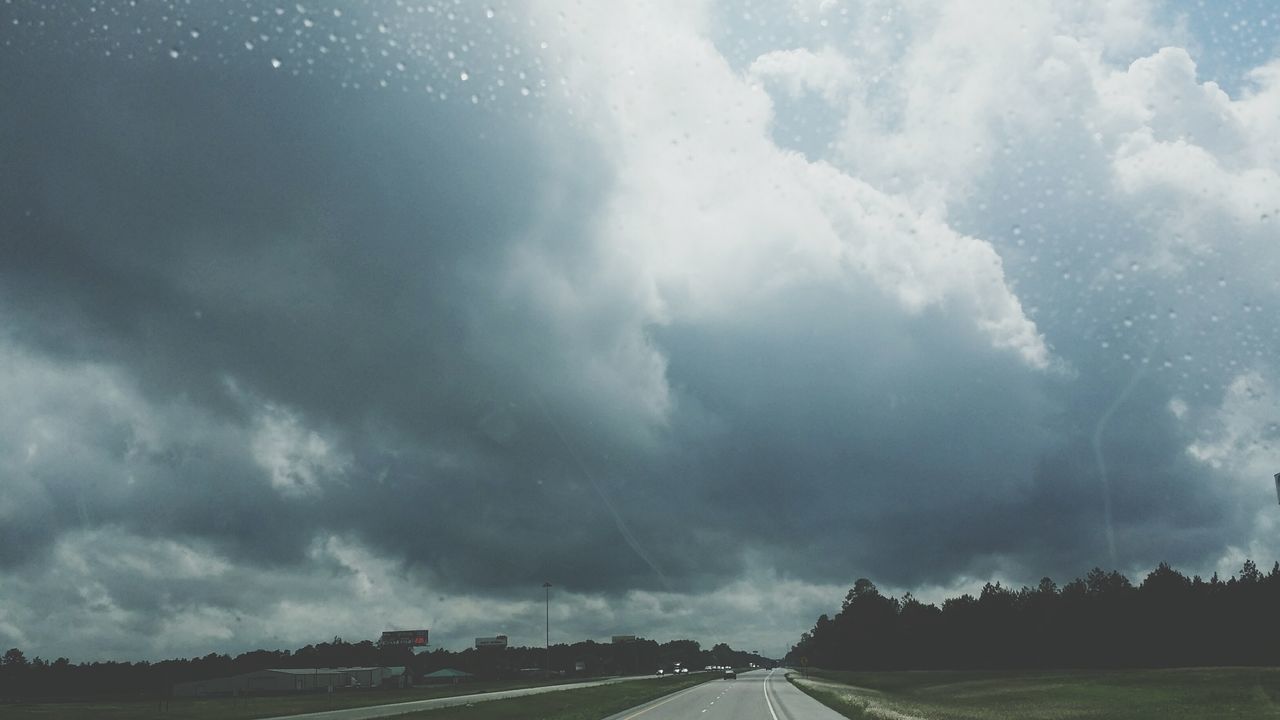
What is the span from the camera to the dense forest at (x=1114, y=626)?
10981cm

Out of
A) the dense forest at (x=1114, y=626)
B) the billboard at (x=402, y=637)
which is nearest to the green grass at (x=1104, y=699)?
the dense forest at (x=1114, y=626)

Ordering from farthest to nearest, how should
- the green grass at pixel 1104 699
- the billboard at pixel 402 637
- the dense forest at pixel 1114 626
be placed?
the billboard at pixel 402 637 → the dense forest at pixel 1114 626 → the green grass at pixel 1104 699

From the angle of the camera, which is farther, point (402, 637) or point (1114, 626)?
point (402, 637)

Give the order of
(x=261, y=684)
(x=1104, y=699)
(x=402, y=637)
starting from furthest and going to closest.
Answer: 1. (x=402, y=637)
2. (x=261, y=684)
3. (x=1104, y=699)

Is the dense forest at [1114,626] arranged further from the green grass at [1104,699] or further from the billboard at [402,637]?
the billboard at [402,637]

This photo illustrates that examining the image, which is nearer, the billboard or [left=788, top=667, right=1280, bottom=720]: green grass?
[left=788, top=667, right=1280, bottom=720]: green grass

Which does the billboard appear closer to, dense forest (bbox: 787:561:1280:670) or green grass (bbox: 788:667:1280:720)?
dense forest (bbox: 787:561:1280:670)

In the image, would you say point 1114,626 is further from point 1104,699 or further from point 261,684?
point 261,684

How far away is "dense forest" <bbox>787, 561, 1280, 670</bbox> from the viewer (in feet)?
360

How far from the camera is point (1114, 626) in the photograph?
12225cm

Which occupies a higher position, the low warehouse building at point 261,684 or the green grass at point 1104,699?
the low warehouse building at point 261,684

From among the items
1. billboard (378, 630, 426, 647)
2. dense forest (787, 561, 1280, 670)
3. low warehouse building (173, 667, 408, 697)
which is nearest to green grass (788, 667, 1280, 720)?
dense forest (787, 561, 1280, 670)

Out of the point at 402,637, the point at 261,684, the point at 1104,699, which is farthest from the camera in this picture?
the point at 402,637

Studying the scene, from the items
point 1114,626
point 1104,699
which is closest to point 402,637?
point 1114,626
